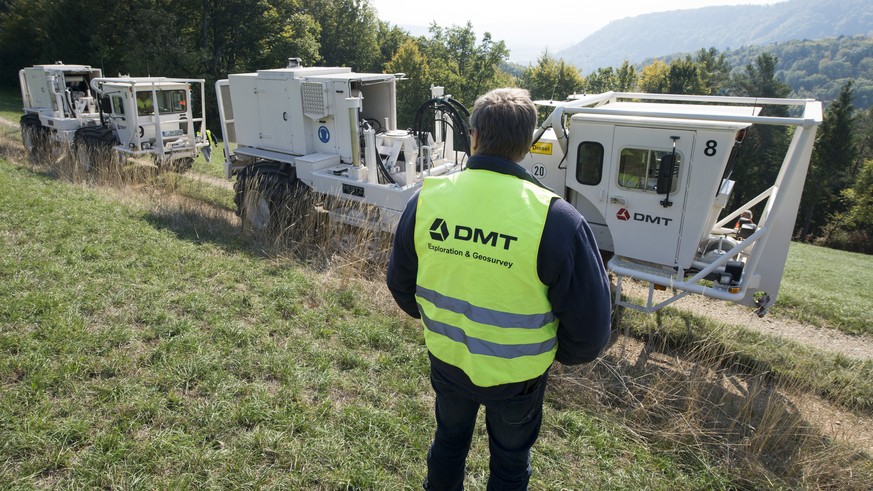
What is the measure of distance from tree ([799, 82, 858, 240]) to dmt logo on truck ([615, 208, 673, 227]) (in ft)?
139

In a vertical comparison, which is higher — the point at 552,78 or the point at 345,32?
the point at 345,32

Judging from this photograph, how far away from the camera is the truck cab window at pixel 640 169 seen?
18.7 feet

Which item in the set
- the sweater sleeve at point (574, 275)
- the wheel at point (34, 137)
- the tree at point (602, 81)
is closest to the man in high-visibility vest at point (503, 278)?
the sweater sleeve at point (574, 275)

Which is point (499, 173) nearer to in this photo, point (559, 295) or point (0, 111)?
point (559, 295)

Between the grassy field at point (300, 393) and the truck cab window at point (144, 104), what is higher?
the truck cab window at point (144, 104)

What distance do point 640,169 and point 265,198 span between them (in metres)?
6.42

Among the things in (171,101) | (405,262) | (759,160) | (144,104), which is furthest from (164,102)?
(759,160)

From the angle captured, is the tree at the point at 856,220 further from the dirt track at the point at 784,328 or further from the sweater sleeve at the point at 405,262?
the sweater sleeve at the point at 405,262

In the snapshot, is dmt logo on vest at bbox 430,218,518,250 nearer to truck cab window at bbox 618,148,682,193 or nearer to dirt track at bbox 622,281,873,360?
truck cab window at bbox 618,148,682,193

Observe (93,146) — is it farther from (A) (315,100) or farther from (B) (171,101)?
(A) (315,100)

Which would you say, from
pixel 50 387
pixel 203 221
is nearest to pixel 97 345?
pixel 50 387

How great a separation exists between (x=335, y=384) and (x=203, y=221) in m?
6.26

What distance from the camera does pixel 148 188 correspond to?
37.3ft

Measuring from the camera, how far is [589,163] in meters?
6.14
